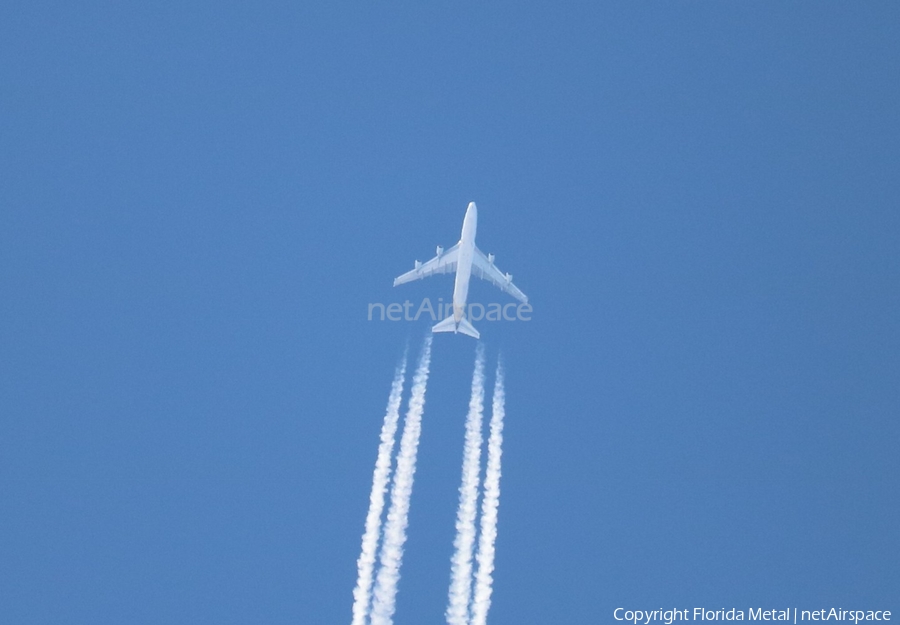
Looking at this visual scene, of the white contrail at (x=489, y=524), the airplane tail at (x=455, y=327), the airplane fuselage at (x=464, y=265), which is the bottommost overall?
the white contrail at (x=489, y=524)

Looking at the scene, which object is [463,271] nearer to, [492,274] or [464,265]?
[464,265]

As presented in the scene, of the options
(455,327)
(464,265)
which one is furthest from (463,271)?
(455,327)

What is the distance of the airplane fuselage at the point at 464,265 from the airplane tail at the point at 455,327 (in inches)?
14.3

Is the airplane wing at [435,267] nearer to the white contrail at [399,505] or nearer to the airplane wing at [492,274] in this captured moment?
the airplane wing at [492,274]

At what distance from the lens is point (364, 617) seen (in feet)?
185

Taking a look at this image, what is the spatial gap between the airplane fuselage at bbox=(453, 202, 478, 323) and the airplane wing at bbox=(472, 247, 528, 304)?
127 centimetres

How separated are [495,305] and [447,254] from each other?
502 cm

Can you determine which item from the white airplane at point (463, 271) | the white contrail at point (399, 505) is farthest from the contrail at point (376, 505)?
the white airplane at point (463, 271)

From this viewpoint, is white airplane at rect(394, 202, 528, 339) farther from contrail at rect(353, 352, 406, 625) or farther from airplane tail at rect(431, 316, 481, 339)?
contrail at rect(353, 352, 406, 625)

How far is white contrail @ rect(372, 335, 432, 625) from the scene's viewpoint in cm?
5649

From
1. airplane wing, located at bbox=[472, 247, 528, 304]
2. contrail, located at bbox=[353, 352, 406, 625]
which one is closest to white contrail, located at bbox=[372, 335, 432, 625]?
contrail, located at bbox=[353, 352, 406, 625]

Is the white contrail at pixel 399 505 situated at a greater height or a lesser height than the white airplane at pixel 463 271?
lesser

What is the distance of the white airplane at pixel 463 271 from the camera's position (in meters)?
63.2

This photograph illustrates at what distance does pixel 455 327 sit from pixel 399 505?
12.0 m
